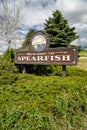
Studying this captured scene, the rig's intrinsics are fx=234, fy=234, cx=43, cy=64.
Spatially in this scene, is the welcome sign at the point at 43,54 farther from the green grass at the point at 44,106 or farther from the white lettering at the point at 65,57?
the green grass at the point at 44,106

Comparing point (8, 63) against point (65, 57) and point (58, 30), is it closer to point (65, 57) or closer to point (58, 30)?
point (65, 57)

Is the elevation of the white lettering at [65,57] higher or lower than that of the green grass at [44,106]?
higher

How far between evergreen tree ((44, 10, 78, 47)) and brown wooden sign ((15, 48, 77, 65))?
14859 mm

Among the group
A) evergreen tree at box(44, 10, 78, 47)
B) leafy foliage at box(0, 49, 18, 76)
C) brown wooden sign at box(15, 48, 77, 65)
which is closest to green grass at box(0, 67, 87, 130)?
brown wooden sign at box(15, 48, 77, 65)

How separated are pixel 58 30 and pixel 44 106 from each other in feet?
72.3

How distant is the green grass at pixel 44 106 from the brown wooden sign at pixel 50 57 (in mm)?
2193

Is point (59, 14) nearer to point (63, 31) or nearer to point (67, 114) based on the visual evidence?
point (63, 31)

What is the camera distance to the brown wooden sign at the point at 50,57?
10.2 m

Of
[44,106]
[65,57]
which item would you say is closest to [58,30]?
[65,57]

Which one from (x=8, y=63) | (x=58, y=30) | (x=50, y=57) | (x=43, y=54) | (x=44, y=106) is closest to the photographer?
(x=44, y=106)

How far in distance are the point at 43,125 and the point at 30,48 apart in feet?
24.0

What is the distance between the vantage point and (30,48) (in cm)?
1224

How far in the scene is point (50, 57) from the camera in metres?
11.1

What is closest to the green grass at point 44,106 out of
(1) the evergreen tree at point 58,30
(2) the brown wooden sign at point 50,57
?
(2) the brown wooden sign at point 50,57
